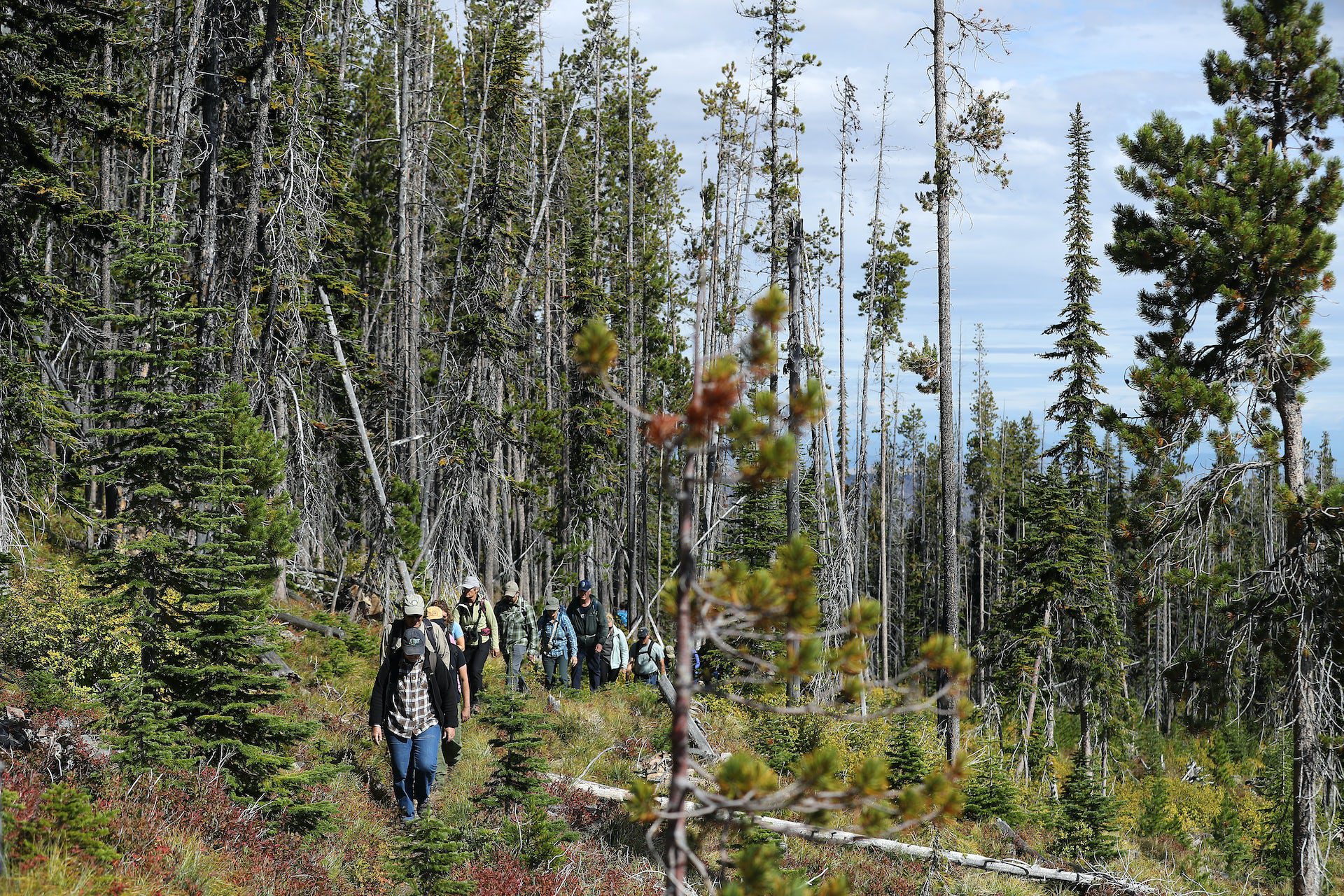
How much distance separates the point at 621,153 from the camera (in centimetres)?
2941

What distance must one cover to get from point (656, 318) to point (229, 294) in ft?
64.7

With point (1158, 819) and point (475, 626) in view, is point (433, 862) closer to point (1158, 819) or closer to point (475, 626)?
point (475, 626)

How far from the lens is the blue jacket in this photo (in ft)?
46.5

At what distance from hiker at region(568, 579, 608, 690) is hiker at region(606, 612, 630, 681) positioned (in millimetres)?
374

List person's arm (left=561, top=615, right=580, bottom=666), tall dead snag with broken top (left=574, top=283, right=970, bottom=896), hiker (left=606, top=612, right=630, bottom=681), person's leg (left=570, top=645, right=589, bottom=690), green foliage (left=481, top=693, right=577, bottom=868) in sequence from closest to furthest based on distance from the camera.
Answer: tall dead snag with broken top (left=574, top=283, right=970, bottom=896)
green foliage (left=481, top=693, right=577, bottom=868)
person's arm (left=561, top=615, right=580, bottom=666)
person's leg (left=570, top=645, right=589, bottom=690)
hiker (left=606, top=612, right=630, bottom=681)

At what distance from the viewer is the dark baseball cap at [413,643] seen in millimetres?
7418

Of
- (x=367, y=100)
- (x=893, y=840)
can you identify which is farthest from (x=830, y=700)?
(x=367, y=100)

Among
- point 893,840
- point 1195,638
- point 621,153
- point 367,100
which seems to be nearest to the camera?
point 893,840

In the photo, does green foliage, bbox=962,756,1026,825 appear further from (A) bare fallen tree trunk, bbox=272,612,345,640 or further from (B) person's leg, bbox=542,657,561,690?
(A) bare fallen tree trunk, bbox=272,612,345,640

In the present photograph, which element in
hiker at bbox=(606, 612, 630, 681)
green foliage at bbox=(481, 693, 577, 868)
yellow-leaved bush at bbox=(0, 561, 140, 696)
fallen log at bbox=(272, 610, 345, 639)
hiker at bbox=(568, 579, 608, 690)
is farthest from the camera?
hiker at bbox=(606, 612, 630, 681)

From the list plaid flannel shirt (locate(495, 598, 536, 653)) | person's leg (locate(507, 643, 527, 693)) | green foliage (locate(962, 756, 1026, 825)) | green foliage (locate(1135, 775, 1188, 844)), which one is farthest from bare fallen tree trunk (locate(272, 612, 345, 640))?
green foliage (locate(1135, 775, 1188, 844))

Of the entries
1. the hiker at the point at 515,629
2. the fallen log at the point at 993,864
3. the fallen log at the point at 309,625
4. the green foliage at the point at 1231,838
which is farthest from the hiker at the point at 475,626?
the green foliage at the point at 1231,838

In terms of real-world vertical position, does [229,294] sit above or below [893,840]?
above

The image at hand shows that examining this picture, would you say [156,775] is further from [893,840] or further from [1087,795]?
[1087,795]
